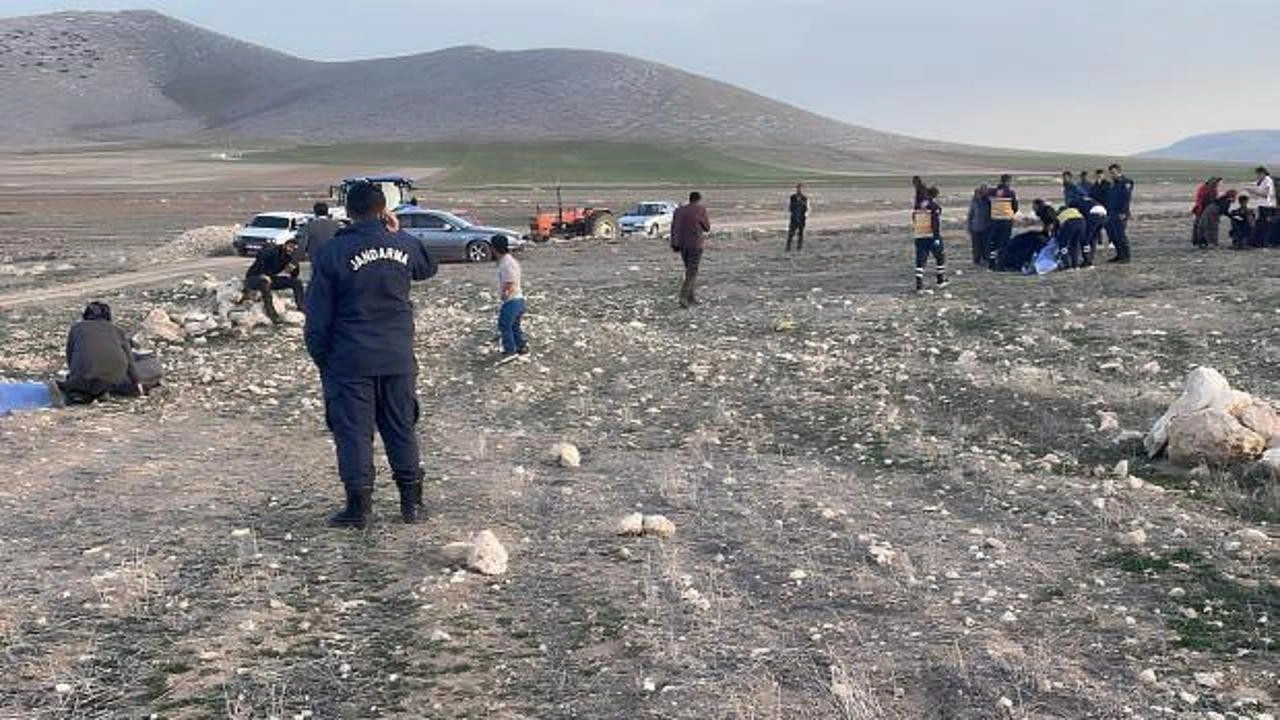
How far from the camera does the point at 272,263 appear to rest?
13.7 metres

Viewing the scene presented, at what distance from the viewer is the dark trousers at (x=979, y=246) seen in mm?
18266

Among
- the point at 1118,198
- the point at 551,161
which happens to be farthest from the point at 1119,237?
the point at 551,161

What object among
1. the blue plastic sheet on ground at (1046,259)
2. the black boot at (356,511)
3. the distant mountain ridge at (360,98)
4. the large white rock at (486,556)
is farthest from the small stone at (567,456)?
the distant mountain ridge at (360,98)

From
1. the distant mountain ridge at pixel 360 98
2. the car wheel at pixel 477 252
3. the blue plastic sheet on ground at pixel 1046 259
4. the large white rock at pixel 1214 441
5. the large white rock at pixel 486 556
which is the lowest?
the car wheel at pixel 477 252

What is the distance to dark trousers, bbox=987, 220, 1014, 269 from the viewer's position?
17.6 m

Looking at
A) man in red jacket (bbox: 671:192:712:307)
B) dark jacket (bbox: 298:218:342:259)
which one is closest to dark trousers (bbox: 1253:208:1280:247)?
man in red jacket (bbox: 671:192:712:307)

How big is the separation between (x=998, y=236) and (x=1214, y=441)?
36.2 feet

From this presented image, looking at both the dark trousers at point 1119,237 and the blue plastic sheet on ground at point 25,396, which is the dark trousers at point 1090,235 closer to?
the dark trousers at point 1119,237

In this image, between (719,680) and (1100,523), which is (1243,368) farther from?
(719,680)

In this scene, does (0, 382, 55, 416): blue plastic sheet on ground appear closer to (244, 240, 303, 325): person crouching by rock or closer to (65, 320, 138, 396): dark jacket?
(65, 320, 138, 396): dark jacket

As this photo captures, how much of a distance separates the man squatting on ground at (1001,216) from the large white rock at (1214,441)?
34.4ft

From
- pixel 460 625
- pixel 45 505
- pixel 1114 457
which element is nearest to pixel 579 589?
pixel 460 625

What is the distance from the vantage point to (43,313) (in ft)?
51.8

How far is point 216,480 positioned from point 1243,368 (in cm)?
886
